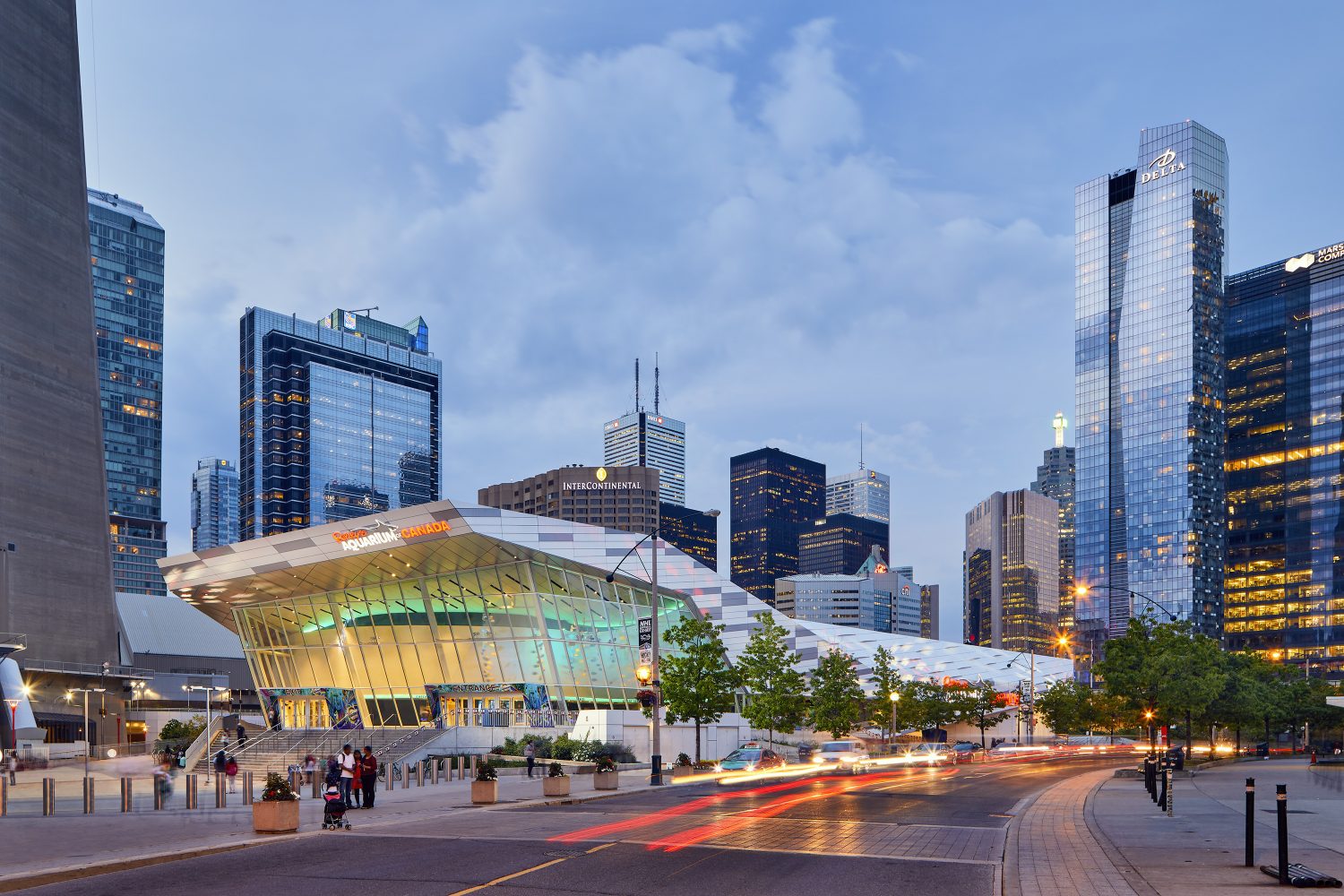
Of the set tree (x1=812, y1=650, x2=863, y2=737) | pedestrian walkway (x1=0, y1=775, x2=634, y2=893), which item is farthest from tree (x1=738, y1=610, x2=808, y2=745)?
pedestrian walkway (x1=0, y1=775, x2=634, y2=893)

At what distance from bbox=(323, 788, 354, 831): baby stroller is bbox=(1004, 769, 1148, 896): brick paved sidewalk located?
1501 cm

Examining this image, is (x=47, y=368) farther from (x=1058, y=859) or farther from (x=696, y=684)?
(x=1058, y=859)

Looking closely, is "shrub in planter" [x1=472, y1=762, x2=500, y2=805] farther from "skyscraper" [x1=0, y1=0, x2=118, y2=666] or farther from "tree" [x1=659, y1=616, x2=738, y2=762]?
"skyscraper" [x1=0, y1=0, x2=118, y2=666]

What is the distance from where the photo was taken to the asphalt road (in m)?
17.7

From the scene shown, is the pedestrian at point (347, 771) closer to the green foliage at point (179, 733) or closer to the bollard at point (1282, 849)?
the bollard at point (1282, 849)

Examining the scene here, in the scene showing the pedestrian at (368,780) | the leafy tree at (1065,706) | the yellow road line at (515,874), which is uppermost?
the yellow road line at (515,874)

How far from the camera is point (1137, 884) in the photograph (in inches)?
663

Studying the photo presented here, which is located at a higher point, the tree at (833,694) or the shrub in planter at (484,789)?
the shrub in planter at (484,789)

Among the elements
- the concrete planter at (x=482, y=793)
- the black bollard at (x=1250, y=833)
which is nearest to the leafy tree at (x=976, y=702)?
the concrete planter at (x=482, y=793)

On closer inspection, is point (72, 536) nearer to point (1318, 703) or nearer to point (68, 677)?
point (68, 677)

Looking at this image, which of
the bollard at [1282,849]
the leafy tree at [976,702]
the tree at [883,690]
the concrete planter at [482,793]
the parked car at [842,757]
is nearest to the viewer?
the bollard at [1282,849]

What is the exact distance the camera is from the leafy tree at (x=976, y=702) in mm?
111125

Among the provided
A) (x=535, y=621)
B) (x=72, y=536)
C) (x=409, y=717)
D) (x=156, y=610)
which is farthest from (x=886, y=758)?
(x=156, y=610)

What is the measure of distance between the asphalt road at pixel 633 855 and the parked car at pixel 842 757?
86.7 ft
